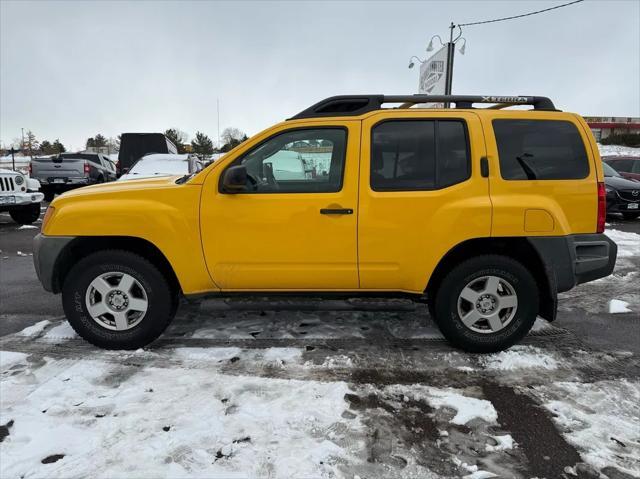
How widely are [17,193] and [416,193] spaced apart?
983 centimetres

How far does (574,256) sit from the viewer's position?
332 centimetres

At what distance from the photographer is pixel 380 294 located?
3.52 m

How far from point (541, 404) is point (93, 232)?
352 cm

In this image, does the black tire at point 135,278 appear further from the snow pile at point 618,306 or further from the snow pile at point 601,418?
the snow pile at point 618,306

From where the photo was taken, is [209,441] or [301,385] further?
[301,385]

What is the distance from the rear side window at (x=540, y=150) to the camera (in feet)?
10.8

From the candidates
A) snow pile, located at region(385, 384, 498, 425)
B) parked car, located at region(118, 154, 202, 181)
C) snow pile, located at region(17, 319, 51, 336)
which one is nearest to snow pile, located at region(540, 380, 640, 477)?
snow pile, located at region(385, 384, 498, 425)

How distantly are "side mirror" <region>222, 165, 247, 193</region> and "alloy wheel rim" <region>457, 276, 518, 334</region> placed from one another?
6.40 ft

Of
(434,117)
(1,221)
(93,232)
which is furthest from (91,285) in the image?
(1,221)

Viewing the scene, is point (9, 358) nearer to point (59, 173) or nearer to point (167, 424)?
point (167, 424)

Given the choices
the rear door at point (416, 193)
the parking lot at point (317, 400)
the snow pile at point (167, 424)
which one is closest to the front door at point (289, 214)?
the rear door at point (416, 193)

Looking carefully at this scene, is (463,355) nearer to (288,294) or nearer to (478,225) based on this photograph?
(478,225)

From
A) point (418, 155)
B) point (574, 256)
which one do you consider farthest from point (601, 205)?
point (418, 155)

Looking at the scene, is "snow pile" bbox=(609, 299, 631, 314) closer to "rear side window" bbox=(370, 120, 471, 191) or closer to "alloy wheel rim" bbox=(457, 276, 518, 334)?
"alloy wheel rim" bbox=(457, 276, 518, 334)
